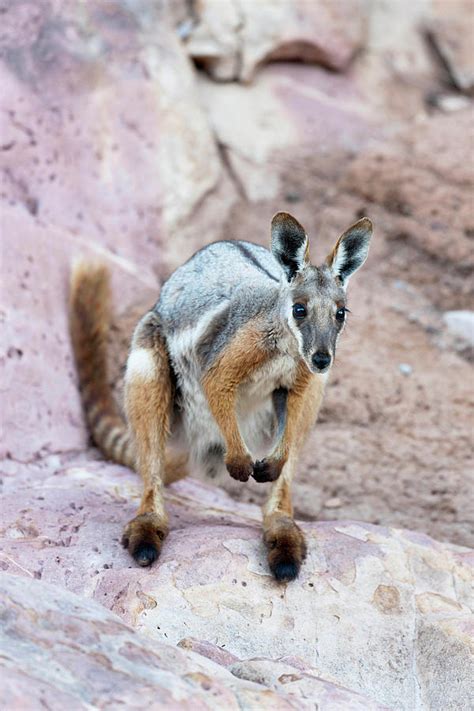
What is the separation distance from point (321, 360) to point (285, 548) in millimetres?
789

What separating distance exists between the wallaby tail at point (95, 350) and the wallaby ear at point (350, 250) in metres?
1.62

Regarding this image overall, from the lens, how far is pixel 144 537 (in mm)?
4145

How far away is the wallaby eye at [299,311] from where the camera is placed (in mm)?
4059

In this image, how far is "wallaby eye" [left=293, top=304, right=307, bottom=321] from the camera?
160 inches

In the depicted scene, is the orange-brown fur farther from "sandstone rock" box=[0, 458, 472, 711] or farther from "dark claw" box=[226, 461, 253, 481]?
"sandstone rock" box=[0, 458, 472, 711]

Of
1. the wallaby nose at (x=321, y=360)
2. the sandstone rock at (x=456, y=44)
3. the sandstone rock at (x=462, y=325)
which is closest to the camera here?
the wallaby nose at (x=321, y=360)

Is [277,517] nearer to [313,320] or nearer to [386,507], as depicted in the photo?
[313,320]

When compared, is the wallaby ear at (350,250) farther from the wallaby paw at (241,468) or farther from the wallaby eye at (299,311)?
the wallaby paw at (241,468)

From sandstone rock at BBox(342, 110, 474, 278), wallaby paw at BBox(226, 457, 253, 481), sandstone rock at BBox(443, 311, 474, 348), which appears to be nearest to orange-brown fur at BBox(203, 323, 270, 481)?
wallaby paw at BBox(226, 457, 253, 481)

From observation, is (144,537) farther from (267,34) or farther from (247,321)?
(267,34)

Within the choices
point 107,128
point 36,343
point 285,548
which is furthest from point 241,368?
point 107,128

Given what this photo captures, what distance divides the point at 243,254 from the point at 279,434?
919mm

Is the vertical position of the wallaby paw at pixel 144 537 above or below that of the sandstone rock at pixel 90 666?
below

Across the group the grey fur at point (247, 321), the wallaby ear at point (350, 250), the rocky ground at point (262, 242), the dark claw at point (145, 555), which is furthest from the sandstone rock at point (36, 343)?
the wallaby ear at point (350, 250)
